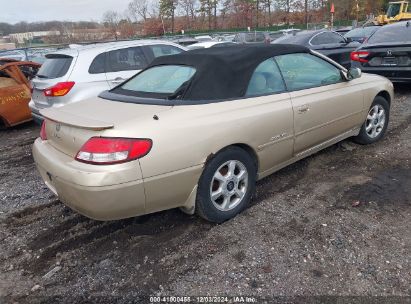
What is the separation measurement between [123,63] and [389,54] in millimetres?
5437

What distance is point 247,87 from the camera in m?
3.51

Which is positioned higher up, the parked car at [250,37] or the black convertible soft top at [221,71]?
the parked car at [250,37]

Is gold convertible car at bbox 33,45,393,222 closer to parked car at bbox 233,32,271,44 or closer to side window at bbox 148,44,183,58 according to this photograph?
side window at bbox 148,44,183,58

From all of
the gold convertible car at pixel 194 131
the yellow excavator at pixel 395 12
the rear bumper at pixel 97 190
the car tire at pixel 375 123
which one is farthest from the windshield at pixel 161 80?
the yellow excavator at pixel 395 12

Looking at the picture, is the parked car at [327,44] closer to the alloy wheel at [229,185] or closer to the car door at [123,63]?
the car door at [123,63]

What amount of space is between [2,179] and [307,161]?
407 cm

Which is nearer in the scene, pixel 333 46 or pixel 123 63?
pixel 123 63

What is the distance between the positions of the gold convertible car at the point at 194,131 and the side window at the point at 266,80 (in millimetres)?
11

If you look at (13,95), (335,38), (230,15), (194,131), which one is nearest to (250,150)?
(194,131)

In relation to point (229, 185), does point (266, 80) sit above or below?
above

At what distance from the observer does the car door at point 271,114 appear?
3.52 meters

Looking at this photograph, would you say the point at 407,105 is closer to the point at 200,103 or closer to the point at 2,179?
the point at 200,103

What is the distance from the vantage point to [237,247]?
3.07 metres

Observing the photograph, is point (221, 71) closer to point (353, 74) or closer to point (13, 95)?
point (353, 74)
